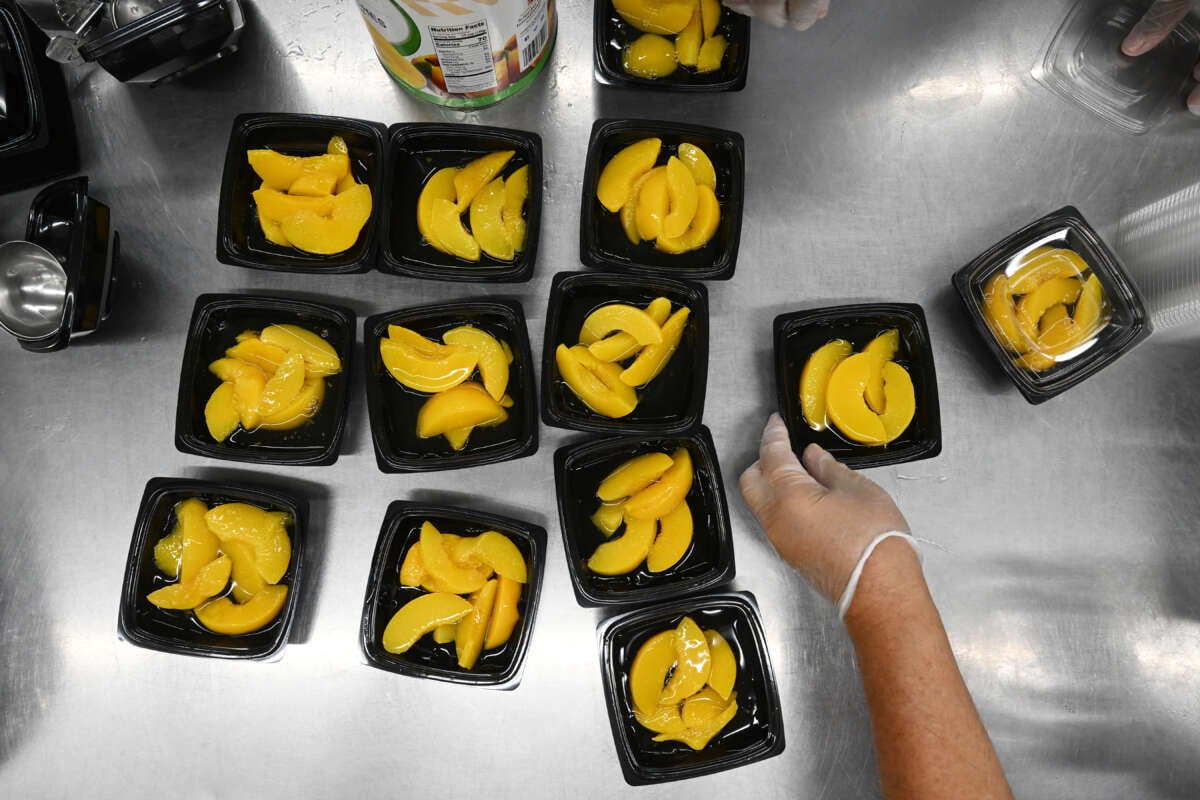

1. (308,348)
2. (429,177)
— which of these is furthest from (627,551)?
(429,177)

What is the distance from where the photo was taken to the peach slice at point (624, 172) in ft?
4.61

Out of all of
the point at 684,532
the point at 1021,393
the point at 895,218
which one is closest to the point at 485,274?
the point at 684,532

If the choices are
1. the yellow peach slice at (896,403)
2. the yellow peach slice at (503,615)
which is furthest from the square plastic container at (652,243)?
the yellow peach slice at (503,615)

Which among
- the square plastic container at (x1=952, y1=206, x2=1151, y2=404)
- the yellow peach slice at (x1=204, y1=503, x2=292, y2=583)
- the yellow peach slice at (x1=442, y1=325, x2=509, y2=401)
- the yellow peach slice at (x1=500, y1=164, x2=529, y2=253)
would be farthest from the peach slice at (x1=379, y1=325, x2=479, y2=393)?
the square plastic container at (x1=952, y1=206, x2=1151, y2=404)

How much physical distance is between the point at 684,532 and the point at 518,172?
2.31ft

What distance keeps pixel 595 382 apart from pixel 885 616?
2.05 feet

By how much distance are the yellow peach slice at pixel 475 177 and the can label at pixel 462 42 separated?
0.41ft

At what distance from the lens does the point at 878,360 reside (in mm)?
1415

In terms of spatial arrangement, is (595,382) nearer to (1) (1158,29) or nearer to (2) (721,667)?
(2) (721,667)

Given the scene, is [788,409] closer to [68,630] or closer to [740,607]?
[740,607]

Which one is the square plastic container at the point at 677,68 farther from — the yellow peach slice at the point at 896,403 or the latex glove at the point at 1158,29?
the latex glove at the point at 1158,29

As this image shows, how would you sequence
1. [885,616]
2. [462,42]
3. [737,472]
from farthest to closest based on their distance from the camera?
[737,472]
[885,616]
[462,42]

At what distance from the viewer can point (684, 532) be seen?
4.56ft

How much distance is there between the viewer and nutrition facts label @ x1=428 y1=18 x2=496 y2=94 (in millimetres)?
1176
